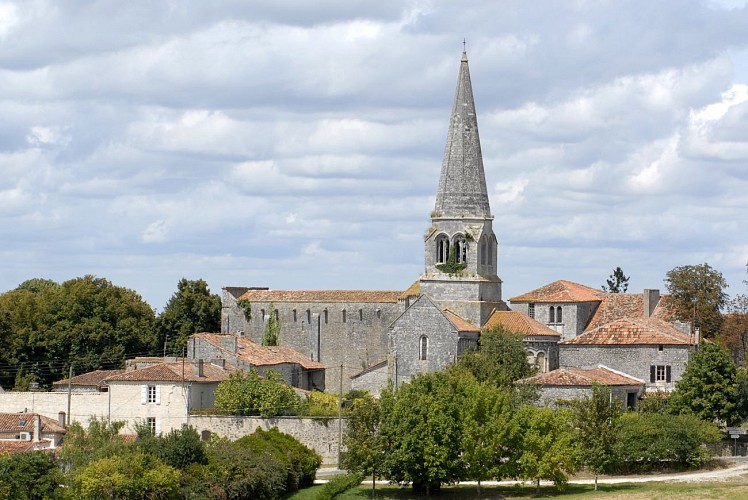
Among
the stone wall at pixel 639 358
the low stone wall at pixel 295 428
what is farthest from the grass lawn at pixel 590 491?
the stone wall at pixel 639 358

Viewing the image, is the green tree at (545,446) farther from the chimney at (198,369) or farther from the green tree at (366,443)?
the chimney at (198,369)

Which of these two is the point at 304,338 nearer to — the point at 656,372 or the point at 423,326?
the point at 423,326

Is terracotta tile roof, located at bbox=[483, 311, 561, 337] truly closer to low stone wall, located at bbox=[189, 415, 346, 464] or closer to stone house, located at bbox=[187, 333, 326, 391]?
stone house, located at bbox=[187, 333, 326, 391]

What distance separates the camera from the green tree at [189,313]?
119500mm

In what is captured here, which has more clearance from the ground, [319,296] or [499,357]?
[319,296]

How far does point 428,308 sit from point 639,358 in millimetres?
13034

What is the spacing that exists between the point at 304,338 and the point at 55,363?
54.9 ft

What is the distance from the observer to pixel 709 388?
88.0 meters

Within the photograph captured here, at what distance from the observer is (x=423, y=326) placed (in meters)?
101

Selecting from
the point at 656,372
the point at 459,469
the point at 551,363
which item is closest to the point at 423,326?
the point at 551,363

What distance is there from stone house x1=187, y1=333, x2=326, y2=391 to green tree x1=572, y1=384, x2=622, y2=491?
2174cm

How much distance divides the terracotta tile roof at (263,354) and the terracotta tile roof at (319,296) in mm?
4394

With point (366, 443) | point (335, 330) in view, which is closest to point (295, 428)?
point (366, 443)

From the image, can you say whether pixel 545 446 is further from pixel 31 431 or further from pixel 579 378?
pixel 31 431
